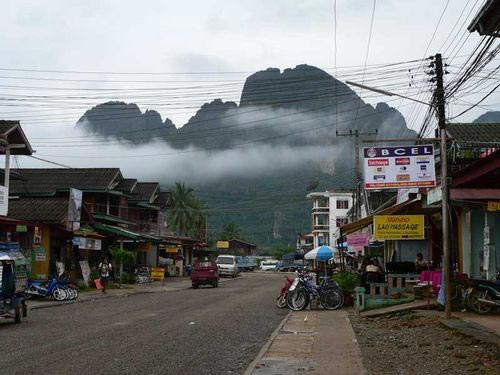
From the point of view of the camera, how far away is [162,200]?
189ft

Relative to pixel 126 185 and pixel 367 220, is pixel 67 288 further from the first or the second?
pixel 126 185

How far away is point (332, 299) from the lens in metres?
21.2

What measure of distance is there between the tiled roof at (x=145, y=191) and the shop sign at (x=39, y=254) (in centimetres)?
2148

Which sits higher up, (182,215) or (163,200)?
(182,215)

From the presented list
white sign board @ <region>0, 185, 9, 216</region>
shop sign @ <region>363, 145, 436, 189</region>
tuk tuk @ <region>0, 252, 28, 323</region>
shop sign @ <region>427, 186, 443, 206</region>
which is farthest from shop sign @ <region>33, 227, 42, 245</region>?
shop sign @ <region>427, 186, 443, 206</region>

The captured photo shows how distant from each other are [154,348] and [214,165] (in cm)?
14599

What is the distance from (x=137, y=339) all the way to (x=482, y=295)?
28.2 ft

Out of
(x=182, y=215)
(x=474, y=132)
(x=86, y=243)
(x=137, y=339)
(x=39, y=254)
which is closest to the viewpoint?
(x=137, y=339)

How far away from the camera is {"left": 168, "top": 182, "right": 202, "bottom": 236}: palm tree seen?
90500mm

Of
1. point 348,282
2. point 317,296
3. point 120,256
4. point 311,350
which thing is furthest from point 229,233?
point 311,350

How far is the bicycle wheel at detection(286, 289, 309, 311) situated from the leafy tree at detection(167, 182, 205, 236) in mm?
69218

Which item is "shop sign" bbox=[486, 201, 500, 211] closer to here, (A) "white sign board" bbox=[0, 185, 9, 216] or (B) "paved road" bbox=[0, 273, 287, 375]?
(B) "paved road" bbox=[0, 273, 287, 375]

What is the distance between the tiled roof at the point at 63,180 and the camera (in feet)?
142

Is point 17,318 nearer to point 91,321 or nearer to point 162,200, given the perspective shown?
point 91,321
